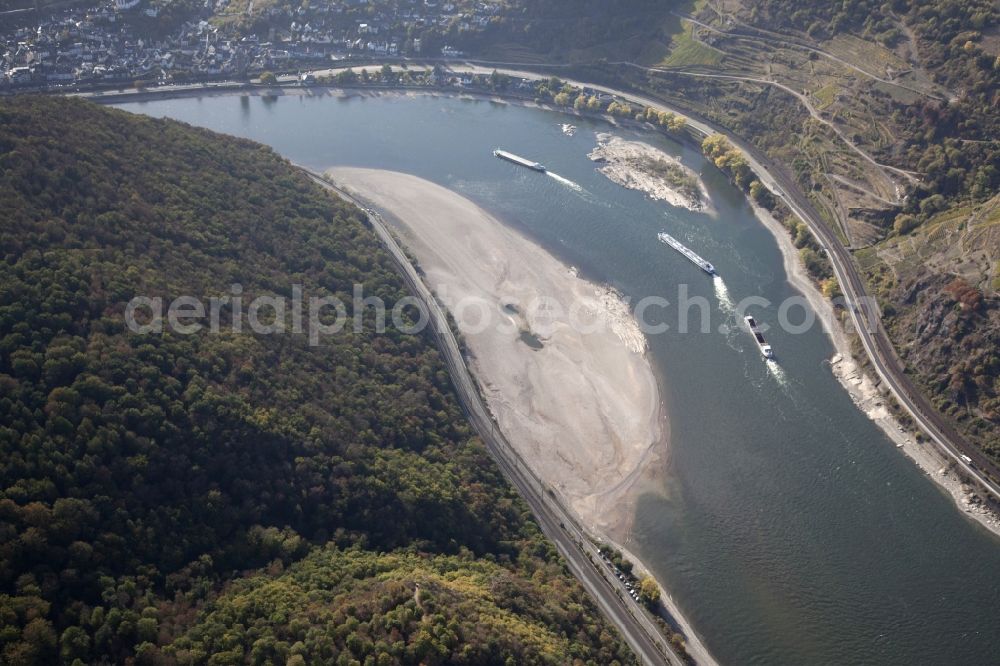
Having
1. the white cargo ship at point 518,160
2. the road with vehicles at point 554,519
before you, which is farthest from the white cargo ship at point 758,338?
the white cargo ship at point 518,160

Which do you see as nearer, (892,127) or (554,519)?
(554,519)

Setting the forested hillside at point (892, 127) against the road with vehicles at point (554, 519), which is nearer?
the road with vehicles at point (554, 519)

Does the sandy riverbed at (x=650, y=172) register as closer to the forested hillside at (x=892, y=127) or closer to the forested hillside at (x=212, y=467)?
the forested hillside at (x=892, y=127)

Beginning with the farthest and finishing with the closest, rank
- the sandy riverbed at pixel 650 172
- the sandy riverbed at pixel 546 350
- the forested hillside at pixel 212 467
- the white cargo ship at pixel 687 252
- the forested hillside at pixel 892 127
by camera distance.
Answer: the sandy riverbed at pixel 650 172
the white cargo ship at pixel 687 252
the forested hillside at pixel 892 127
the sandy riverbed at pixel 546 350
the forested hillside at pixel 212 467

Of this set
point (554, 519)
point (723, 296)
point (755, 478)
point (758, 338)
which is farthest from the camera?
point (723, 296)

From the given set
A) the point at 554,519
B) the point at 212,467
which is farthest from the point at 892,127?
the point at 212,467

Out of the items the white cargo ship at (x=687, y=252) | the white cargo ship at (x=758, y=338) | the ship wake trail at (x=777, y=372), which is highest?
the white cargo ship at (x=687, y=252)

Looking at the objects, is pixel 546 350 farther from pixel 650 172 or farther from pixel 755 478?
pixel 650 172
